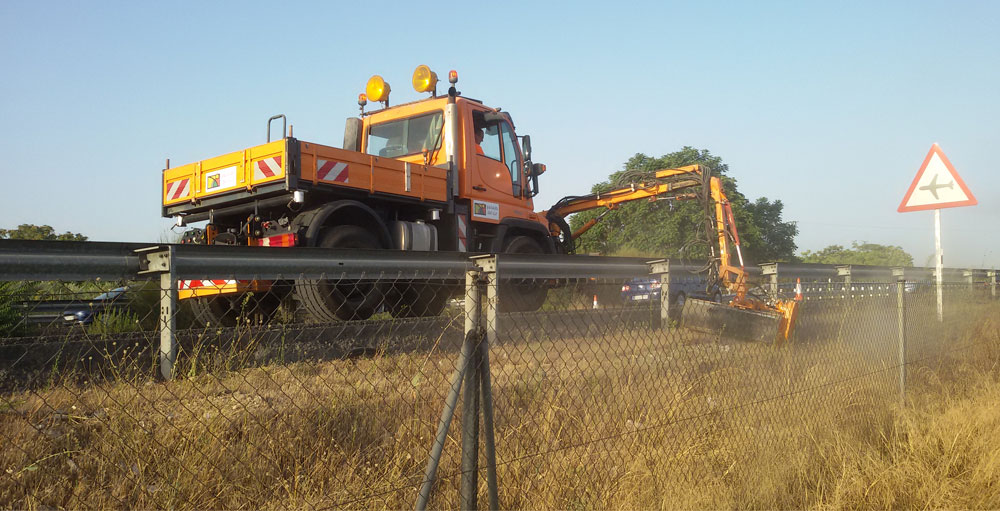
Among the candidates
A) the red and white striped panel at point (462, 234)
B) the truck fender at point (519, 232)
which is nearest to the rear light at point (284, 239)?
the red and white striped panel at point (462, 234)

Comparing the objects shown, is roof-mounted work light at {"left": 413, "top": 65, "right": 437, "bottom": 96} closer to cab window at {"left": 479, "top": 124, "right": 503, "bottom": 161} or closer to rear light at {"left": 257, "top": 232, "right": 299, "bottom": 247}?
cab window at {"left": 479, "top": 124, "right": 503, "bottom": 161}

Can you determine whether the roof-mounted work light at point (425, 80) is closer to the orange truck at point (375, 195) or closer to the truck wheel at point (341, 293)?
the orange truck at point (375, 195)

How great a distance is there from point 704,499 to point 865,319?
293 centimetres

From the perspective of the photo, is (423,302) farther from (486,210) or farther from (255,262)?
(255,262)

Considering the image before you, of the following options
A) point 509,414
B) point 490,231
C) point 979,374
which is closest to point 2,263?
point 509,414

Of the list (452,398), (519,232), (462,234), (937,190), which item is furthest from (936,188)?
(452,398)

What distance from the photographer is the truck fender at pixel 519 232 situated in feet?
30.0

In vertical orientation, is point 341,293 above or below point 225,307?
above

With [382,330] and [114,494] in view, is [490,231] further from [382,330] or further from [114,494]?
[114,494]

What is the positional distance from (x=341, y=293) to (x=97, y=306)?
222cm

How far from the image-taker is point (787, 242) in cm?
3612

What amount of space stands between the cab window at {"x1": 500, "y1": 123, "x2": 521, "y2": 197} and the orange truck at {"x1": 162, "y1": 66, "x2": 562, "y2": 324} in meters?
0.02

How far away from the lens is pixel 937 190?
7.09 m

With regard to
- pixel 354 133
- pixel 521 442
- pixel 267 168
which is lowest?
pixel 521 442
